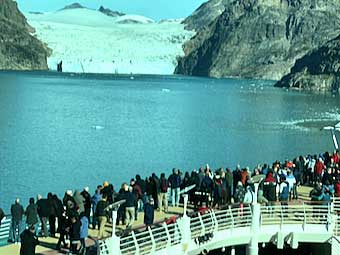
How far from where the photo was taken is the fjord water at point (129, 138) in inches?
1832

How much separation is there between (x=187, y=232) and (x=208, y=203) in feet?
13.9

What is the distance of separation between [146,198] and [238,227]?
3.04m

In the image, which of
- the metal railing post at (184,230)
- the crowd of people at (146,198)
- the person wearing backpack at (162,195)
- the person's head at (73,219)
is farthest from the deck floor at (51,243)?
the metal railing post at (184,230)

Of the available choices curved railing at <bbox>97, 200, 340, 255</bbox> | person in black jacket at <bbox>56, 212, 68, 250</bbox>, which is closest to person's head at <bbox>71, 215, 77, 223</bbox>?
person in black jacket at <bbox>56, 212, 68, 250</bbox>

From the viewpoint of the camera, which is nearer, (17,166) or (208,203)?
(208,203)

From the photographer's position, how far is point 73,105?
10775 cm

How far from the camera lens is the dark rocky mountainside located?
183250 millimetres

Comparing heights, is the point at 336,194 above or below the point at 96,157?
above

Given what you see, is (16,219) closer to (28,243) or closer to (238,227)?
(28,243)

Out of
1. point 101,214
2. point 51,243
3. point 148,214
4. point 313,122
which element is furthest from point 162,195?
point 313,122

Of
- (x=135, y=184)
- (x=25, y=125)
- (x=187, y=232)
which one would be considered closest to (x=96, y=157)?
(x=25, y=125)

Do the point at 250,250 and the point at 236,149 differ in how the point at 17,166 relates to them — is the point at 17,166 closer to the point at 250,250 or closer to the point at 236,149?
the point at 236,149

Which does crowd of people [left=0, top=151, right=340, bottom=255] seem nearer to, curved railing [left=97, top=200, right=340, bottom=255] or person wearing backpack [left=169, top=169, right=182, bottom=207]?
person wearing backpack [left=169, top=169, right=182, bottom=207]

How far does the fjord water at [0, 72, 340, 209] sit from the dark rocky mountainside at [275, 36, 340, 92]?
69.0 metres
